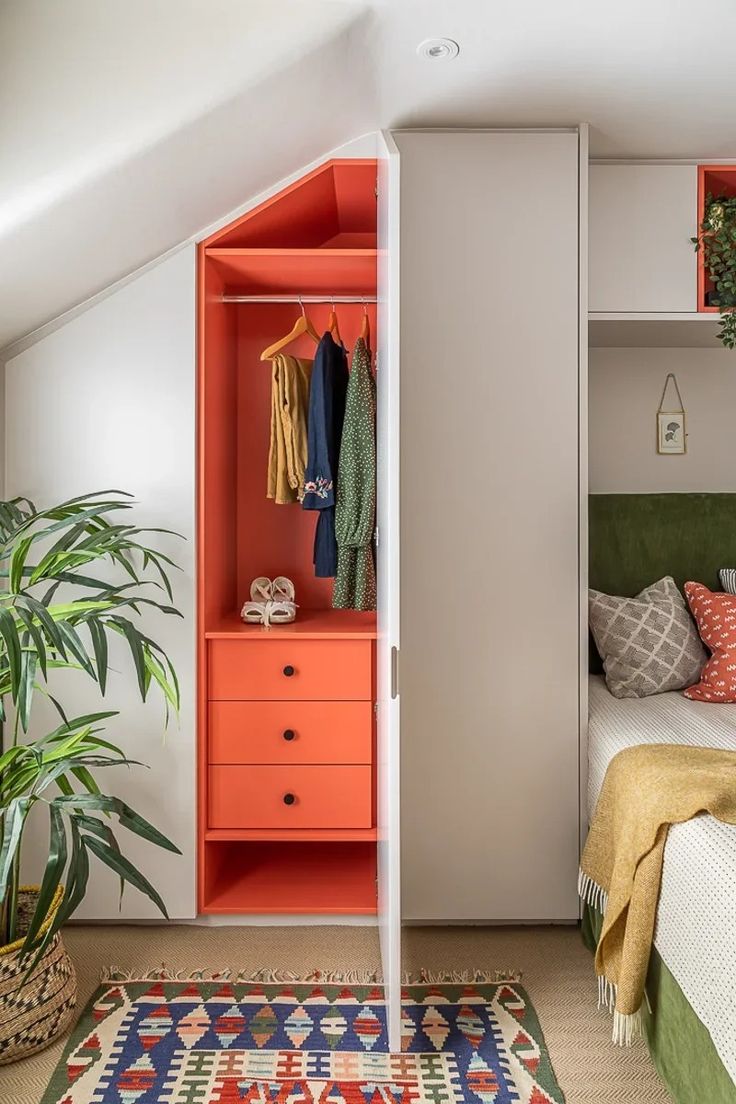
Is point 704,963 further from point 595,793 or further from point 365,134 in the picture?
point 365,134

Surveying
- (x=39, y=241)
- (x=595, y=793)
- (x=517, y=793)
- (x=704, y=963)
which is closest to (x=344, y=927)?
(x=517, y=793)

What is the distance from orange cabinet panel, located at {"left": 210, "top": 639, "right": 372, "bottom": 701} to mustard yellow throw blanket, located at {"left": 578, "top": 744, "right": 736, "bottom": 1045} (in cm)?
89

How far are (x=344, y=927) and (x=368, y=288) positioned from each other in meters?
2.10

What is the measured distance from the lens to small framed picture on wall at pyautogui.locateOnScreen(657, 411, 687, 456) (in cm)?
302

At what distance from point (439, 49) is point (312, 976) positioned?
2368mm

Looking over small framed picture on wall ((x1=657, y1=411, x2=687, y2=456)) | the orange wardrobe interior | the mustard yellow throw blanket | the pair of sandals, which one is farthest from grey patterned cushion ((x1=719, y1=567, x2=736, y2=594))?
the pair of sandals

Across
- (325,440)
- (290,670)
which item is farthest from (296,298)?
(290,670)

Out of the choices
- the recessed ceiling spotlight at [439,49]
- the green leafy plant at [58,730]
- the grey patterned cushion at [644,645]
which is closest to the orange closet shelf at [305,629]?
the green leafy plant at [58,730]

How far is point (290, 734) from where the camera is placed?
106 inches

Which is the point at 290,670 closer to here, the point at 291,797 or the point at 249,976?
the point at 291,797

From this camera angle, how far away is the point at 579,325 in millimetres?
2488

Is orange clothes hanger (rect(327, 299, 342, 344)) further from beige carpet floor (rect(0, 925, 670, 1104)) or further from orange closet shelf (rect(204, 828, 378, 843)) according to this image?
beige carpet floor (rect(0, 925, 670, 1104))

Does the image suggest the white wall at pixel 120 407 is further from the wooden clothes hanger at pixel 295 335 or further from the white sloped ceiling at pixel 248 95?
the wooden clothes hanger at pixel 295 335

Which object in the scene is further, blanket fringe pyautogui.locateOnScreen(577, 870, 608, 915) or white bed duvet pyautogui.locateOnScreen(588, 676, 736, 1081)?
blanket fringe pyautogui.locateOnScreen(577, 870, 608, 915)
